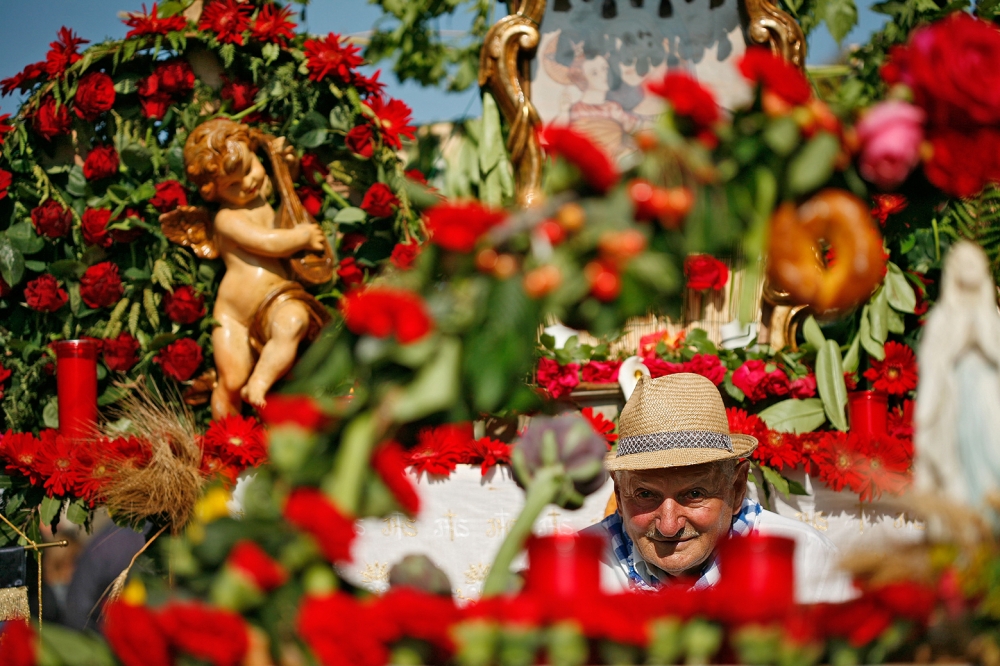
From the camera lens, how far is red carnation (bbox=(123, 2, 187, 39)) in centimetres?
286

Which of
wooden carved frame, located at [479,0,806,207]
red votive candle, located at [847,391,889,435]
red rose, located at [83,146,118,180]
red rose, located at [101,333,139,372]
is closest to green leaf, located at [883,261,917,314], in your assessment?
red votive candle, located at [847,391,889,435]

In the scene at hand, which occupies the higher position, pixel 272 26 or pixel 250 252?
pixel 272 26

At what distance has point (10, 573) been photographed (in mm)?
2090

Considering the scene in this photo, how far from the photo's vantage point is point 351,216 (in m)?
2.90

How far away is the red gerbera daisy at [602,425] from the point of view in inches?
96.4

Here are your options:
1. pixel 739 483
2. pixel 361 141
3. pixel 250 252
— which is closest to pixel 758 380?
pixel 739 483

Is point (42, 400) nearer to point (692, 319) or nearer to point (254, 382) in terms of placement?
point (254, 382)

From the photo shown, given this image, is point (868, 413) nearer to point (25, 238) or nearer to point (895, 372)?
point (895, 372)

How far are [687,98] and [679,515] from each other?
1213mm

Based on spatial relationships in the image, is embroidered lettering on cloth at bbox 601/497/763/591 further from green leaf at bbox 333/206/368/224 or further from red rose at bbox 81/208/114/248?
red rose at bbox 81/208/114/248

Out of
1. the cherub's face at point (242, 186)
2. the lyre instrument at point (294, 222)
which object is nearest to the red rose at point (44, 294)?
the cherub's face at point (242, 186)

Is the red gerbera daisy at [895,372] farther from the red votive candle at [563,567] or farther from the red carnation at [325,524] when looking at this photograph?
the red carnation at [325,524]

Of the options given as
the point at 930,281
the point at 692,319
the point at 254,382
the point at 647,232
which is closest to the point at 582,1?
the point at 692,319

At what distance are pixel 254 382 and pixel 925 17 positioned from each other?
7.39 ft
